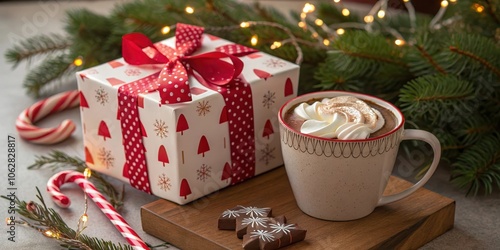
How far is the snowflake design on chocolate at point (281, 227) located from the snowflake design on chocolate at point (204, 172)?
15 centimetres

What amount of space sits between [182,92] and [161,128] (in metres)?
0.06

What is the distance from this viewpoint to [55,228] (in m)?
1.00

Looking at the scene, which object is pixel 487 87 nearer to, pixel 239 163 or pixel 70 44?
pixel 239 163

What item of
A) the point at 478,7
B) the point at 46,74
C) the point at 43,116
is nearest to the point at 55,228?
the point at 43,116

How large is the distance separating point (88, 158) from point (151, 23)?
37 cm

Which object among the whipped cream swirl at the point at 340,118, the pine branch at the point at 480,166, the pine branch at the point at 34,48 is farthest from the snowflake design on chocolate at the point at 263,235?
the pine branch at the point at 34,48

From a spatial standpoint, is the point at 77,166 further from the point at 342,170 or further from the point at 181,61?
the point at 342,170

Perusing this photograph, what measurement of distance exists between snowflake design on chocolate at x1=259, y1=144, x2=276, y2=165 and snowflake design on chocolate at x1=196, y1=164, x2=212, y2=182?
0.10m

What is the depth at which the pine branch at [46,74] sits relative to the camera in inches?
59.4

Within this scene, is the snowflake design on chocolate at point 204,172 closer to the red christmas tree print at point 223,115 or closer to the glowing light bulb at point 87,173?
the red christmas tree print at point 223,115

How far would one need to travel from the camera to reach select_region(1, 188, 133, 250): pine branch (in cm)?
97

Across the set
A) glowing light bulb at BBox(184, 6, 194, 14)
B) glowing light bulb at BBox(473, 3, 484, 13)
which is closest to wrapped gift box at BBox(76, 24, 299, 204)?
glowing light bulb at BBox(184, 6, 194, 14)

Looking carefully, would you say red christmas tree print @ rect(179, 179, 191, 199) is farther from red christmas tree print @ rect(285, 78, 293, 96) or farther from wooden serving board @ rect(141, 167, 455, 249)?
red christmas tree print @ rect(285, 78, 293, 96)

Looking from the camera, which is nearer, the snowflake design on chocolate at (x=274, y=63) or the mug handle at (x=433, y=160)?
the mug handle at (x=433, y=160)
